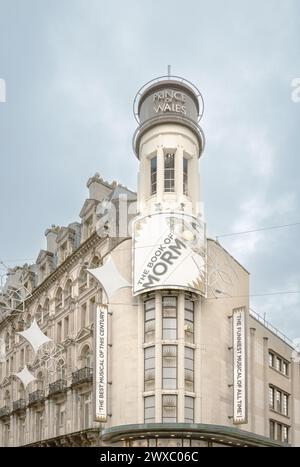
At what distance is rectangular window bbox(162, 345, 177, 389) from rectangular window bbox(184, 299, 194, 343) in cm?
126

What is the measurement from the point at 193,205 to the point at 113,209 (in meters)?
6.57

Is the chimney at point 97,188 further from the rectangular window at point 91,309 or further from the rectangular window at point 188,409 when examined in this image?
the rectangular window at point 188,409

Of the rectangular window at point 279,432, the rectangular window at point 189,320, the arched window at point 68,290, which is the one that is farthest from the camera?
the arched window at point 68,290

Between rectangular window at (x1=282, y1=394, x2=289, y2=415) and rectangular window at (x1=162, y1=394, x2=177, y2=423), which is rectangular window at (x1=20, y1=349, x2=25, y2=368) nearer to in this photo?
rectangular window at (x1=282, y1=394, x2=289, y2=415)

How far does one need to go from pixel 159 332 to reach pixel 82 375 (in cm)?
831

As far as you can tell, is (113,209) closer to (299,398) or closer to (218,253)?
(218,253)

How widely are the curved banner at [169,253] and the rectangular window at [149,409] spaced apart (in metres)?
6.75

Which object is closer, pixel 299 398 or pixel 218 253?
pixel 218 253

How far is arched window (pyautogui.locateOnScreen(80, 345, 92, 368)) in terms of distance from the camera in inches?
2004

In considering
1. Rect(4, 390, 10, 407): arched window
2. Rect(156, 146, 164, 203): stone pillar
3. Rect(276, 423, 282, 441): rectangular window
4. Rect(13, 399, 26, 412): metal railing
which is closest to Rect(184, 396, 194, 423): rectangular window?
Rect(276, 423, 282, 441): rectangular window

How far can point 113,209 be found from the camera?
5219 cm

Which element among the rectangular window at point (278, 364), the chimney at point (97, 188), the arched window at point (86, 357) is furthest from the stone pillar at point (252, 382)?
the chimney at point (97, 188)

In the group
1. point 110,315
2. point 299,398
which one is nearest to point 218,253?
point 110,315

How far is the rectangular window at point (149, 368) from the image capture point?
4394 cm
